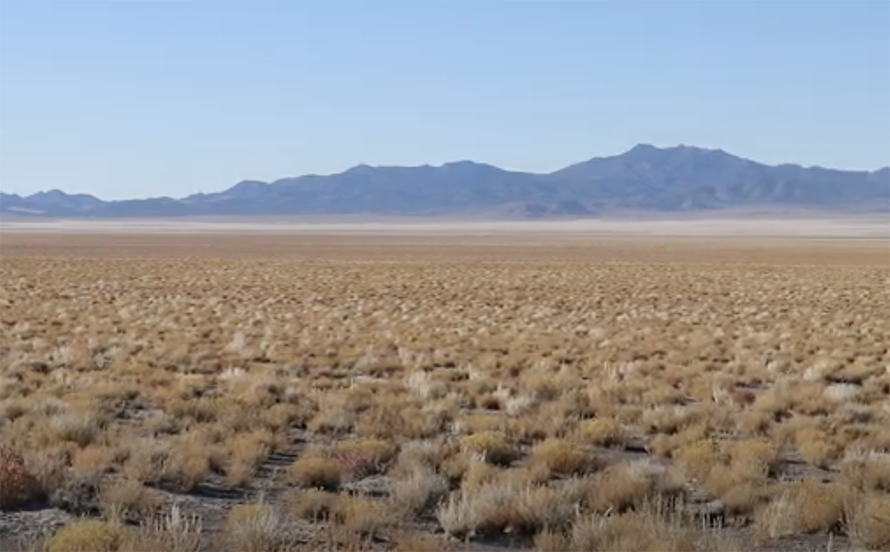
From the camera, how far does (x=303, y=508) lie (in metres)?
8.46

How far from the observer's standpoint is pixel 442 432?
40.5ft

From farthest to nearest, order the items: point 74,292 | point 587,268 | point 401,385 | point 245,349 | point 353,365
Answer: point 587,268 < point 74,292 < point 245,349 < point 353,365 < point 401,385

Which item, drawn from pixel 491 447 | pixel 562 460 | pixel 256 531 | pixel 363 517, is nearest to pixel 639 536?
pixel 363 517

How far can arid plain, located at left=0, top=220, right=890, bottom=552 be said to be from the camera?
8.00 meters

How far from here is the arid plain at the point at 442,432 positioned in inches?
315

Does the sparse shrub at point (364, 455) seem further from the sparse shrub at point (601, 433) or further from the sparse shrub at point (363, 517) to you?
the sparse shrub at point (601, 433)

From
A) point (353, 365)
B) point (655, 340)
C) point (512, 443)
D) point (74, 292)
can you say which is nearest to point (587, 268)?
point (74, 292)

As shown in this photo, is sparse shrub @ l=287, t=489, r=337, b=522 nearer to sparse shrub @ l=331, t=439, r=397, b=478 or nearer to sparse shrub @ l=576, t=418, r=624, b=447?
sparse shrub @ l=331, t=439, r=397, b=478

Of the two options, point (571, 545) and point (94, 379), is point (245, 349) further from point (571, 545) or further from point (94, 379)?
point (571, 545)

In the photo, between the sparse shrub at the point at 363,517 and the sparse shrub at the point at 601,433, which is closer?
the sparse shrub at the point at 363,517

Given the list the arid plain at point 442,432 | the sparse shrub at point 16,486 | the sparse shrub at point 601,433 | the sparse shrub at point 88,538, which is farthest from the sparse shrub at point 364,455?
the sparse shrub at point 88,538

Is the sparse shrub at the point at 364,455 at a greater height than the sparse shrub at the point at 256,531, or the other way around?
the sparse shrub at the point at 256,531

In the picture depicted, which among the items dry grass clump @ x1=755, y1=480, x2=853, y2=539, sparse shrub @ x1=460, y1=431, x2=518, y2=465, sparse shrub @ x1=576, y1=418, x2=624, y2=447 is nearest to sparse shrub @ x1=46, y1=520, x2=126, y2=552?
sparse shrub @ x1=460, y1=431, x2=518, y2=465

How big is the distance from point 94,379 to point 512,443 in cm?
742
